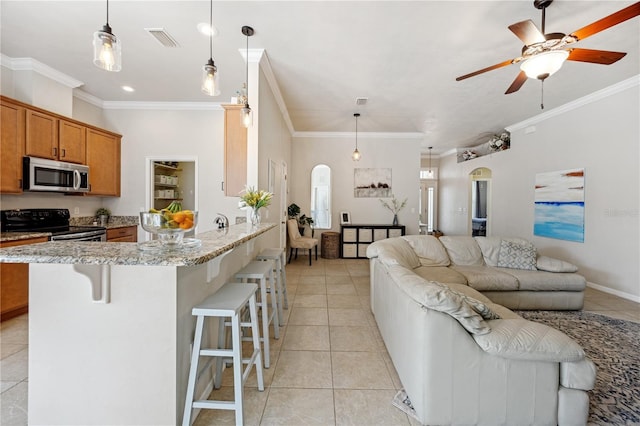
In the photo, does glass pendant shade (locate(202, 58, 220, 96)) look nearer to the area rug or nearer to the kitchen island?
the kitchen island

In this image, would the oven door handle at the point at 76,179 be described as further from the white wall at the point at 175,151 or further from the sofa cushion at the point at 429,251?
the sofa cushion at the point at 429,251

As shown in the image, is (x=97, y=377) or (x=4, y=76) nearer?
(x=97, y=377)

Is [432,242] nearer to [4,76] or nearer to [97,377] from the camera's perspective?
[97,377]

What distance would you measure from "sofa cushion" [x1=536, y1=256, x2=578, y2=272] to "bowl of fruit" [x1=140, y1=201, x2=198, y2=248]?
4.03 metres

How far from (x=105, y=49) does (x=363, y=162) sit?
5540mm

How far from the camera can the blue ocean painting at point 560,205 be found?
14.2 feet

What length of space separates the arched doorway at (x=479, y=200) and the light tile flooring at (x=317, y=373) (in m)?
3.72

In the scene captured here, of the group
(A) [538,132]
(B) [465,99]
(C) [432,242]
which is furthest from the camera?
(A) [538,132]

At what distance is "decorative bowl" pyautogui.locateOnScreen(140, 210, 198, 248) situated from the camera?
4.48 ft

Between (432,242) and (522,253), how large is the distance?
1.12 meters

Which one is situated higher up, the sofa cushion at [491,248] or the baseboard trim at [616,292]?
the sofa cushion at [491,248]

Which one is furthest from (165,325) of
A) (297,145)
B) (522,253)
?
(297,145)

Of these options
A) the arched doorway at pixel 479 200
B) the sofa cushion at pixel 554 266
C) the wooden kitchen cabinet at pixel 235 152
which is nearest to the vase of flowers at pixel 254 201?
the wooden kitchen cabinet at pixel 235 152

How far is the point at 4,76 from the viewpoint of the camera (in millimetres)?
3307
